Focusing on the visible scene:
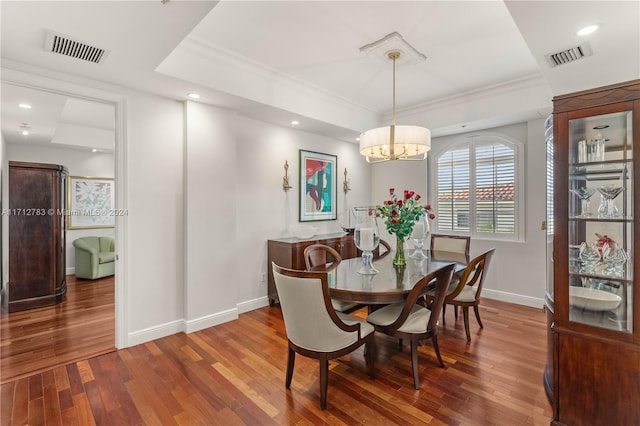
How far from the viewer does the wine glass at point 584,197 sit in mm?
1851

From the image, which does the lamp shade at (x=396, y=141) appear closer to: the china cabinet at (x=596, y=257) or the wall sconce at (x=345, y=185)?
the china cabinet at (x=596, y=257)

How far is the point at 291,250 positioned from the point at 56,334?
270 centimetres

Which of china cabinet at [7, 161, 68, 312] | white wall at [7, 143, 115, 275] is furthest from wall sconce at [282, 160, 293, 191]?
white wall at [7, 143, 115, 275]

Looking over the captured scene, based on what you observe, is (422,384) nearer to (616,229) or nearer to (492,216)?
(616,229)

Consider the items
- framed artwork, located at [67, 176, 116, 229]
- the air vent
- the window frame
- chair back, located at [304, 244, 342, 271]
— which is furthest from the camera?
framed artwork, located at [67, 176, 116, 229]

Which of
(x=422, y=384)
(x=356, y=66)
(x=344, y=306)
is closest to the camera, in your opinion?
(x=422, y=384)

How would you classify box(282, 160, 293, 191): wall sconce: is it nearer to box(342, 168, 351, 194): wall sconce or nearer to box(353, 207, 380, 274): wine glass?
box(342, 168, 351, 194): wall sconce

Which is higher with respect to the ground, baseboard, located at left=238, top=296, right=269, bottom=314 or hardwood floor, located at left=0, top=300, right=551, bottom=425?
baseboard, located at left=238, top=296, right=269, bottom=314

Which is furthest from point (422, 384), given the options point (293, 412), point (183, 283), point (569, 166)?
point (183, 283)

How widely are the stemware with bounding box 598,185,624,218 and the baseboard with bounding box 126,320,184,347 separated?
12.4ft

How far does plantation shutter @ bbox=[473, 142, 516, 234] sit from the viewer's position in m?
4.35

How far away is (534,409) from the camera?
203 centimetres

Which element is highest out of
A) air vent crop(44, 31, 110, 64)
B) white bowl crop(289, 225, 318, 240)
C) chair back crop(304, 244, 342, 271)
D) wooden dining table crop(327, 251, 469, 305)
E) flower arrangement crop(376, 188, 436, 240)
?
air vent crop(44, 31, 110, 64)

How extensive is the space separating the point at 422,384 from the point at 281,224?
109 inches
